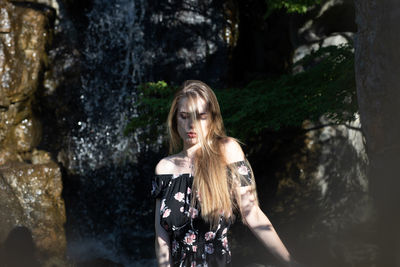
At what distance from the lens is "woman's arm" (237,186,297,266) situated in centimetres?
260

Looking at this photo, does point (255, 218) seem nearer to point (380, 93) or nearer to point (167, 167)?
point (167, 167)

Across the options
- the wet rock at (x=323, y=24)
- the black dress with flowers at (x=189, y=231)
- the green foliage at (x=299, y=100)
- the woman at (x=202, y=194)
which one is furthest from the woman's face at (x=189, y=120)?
the wet rock at (x=323, y=24)

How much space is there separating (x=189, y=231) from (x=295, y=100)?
125 inches

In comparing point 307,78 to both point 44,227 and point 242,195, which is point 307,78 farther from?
point 44,227

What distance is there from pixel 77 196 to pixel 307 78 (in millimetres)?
6439

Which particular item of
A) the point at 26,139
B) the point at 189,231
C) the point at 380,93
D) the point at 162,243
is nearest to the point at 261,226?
the point at 189,231

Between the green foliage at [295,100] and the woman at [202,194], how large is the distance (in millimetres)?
2448

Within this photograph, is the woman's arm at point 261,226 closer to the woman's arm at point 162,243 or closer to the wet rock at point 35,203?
the woman's arm at point 162,243

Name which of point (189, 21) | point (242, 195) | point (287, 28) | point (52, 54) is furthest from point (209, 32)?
point (242, 195)

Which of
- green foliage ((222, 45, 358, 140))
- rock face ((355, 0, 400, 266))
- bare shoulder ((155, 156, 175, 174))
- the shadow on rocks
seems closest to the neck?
bare shoulder ((155, 156, 175, 174))

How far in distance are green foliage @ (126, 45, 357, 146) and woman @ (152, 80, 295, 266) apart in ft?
8.03

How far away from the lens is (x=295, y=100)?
216 inches

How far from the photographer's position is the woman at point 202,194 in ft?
8.87

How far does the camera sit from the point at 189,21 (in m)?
9.73
